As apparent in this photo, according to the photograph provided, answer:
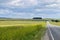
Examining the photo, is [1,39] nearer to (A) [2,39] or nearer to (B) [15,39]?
(A) [2,39]

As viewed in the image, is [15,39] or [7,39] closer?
[7,39]

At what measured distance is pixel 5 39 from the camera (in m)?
16.7

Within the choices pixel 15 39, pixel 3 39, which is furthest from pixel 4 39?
pixel 15 39

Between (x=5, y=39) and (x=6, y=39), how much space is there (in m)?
0.11

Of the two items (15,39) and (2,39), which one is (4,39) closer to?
(2,39)

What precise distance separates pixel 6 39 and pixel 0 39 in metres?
0.70

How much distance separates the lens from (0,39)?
53.3 feet

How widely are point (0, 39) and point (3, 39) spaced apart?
0.96 ft

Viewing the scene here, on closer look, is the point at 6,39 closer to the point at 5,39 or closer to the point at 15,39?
the point at 5,39

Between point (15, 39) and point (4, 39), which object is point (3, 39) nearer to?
point (4, 39)

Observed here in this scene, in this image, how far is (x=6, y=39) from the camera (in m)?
16.8

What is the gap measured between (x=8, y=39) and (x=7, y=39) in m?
0.14

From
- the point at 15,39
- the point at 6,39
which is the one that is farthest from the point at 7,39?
the point at 15,39

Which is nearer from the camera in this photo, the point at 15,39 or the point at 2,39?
the point at 2,39
